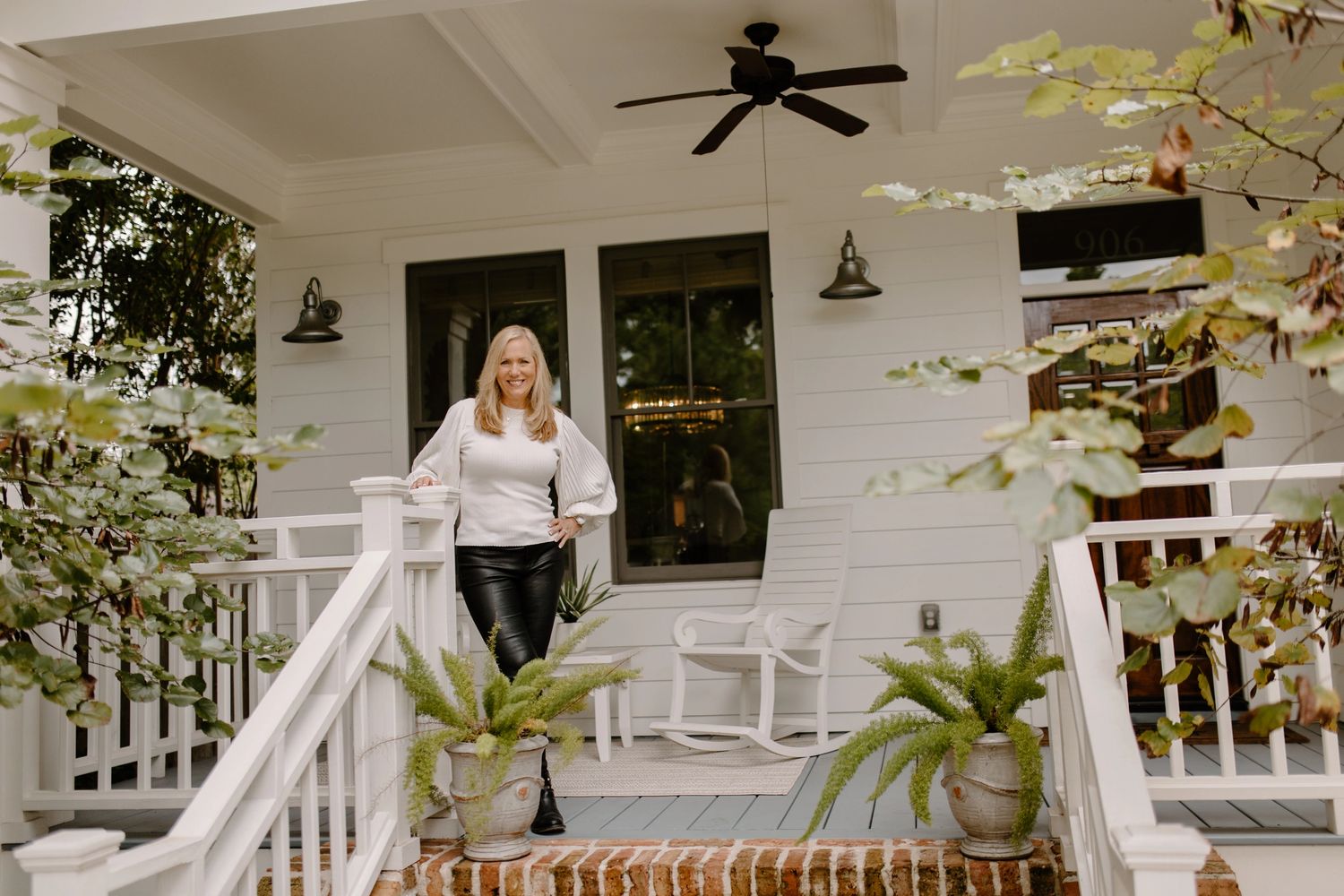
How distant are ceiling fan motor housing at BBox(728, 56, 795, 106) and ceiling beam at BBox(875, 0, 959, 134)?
0.42 meters

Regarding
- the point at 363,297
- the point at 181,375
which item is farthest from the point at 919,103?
the point at 181,375

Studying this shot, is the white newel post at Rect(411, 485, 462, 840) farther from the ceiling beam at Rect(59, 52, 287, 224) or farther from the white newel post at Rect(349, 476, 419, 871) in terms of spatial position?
the ceiling beam at Rect(59, 52, 287, 224)

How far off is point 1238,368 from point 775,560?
3.34 metres

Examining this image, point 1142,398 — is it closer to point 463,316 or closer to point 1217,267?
point 463,316

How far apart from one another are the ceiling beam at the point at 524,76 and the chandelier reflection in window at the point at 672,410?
1.18 meters

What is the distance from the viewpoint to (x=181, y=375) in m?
7.52

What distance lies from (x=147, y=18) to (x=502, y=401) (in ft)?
5.49

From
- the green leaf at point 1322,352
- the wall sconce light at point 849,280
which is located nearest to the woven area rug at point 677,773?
the wall sconce light at point 849,280

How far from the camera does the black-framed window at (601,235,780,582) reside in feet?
17.8

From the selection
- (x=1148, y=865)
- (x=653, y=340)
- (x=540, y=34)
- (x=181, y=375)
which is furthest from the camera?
(x=181, y=375)

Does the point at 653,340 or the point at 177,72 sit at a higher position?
the point at 177,72

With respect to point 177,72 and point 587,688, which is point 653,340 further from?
point 587,688

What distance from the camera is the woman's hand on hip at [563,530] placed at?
3486 mm

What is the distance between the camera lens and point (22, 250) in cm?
365
